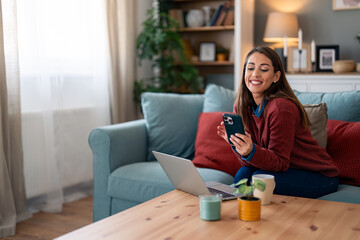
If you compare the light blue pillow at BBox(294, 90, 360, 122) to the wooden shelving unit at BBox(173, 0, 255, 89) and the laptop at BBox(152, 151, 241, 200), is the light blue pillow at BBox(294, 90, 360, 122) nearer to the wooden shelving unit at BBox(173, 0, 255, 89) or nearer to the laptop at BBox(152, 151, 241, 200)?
the laptop at BBox(152, 151, 241, 200)

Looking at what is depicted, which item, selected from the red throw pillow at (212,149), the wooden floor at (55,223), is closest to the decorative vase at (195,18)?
the red throw pillow at (212,149)

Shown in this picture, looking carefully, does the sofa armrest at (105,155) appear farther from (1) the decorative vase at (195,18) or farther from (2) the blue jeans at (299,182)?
(1) the decorative vase at (195,18)

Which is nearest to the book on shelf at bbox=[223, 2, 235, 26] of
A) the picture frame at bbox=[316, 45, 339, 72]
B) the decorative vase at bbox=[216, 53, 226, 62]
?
the decorative vase at bbox=[216, 53, 226, 62]

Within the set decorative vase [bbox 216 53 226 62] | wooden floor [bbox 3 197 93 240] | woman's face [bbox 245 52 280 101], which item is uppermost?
decorative vase [bbox 216 53 226 62]

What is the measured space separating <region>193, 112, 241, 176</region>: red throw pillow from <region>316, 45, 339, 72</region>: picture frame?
1876mm

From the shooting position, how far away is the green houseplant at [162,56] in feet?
12.8

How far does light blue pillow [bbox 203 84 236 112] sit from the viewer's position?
8.82ft

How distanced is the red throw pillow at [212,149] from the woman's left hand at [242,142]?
784 mm

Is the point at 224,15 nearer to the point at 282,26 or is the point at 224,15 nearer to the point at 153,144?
the point at 282,26

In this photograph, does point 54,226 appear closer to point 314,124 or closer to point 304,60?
point 314,124

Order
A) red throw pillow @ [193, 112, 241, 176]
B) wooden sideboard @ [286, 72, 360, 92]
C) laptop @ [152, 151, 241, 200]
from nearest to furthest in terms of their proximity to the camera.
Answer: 1. laptop @ [152, 151, 241, 200]
2. red throw pillow @ [193, 112, 241, 176]
3. wooden sideboard @ [286, 72, 360, 92]

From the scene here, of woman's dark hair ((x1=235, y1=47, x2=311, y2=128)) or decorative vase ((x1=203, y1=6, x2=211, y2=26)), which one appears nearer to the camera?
woman's dark hair ((x1=235, y1=47, x2=311, y2=128))

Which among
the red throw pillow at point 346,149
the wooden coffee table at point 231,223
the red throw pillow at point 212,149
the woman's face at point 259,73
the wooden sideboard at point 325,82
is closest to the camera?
the wooden coffee table at point 231,223

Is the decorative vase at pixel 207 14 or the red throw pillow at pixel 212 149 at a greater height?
the decorative vase at pixel 207 14
